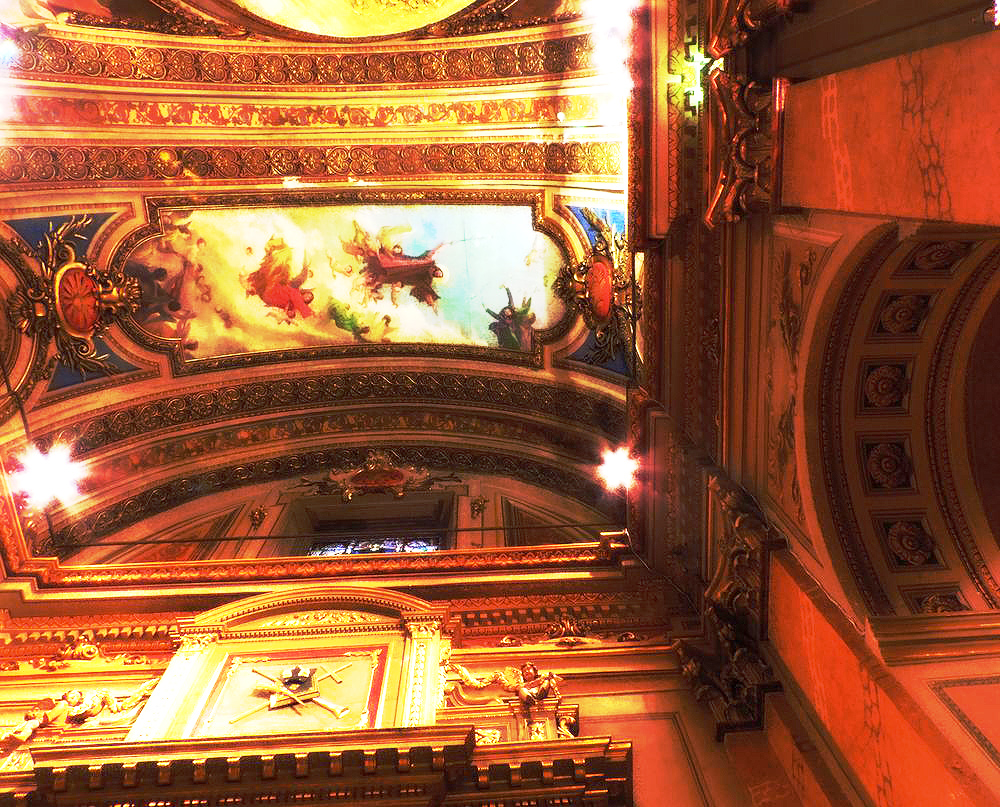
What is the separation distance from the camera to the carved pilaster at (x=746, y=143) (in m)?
5.63

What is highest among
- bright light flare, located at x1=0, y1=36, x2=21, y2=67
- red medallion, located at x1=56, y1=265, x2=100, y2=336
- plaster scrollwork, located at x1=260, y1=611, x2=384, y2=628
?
Result: bright light flare, located at x1=0, y1=36, x2=21, y2=67

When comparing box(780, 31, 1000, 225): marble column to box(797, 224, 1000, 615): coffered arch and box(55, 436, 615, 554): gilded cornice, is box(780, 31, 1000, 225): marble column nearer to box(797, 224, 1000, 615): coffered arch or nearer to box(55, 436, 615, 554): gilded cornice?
box(797, 224, 1000, 615): coffered arch

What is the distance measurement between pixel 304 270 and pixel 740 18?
8306mm

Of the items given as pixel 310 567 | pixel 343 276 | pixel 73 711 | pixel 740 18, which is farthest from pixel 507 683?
pixel 343 276

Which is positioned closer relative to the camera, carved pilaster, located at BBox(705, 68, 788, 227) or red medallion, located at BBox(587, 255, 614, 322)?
carved pilaster, located at BBox(705, 68, 788, 227)

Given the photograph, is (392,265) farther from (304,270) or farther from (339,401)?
(339,401)

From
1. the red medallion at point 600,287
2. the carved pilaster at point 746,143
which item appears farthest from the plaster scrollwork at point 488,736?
the red medallion at point 600,287

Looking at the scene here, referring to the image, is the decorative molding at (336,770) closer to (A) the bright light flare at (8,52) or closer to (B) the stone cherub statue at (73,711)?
(B) the stone cherub statue at (73,711)

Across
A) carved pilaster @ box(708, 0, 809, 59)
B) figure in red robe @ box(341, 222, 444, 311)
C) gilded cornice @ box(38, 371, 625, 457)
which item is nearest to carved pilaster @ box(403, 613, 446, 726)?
gilded cornice @ box(38, 371, 625, 457)

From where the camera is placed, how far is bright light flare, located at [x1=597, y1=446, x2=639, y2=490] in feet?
29.7

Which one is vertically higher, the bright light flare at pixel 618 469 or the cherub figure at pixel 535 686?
the bright light flare at pixel 618 469

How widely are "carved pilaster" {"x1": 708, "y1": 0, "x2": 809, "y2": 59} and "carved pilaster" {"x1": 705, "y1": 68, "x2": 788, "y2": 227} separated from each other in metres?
0.23

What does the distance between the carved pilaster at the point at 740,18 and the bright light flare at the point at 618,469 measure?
4712 millimetres

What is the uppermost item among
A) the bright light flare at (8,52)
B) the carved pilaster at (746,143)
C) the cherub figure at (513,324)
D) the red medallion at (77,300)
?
the bright light flare at (8,52)
